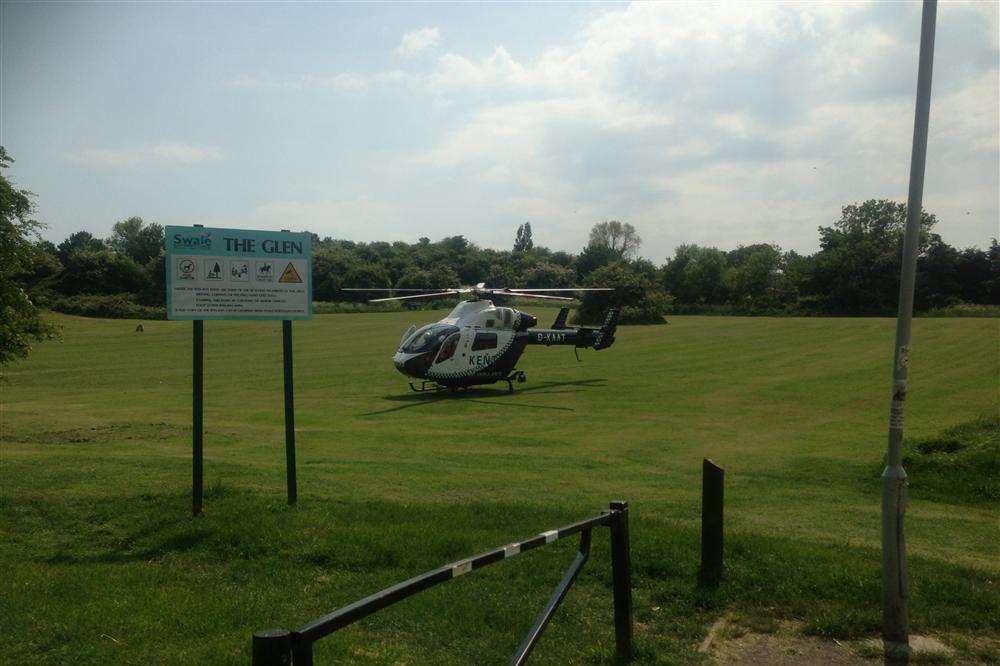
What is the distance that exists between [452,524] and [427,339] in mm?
19931

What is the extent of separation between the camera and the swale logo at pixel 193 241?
938 cm

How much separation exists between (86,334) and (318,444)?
47018mm

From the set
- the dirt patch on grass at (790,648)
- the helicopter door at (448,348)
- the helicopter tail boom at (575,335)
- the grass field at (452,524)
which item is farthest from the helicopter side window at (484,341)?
the dirt patch on grass at (790,648)

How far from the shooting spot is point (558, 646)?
5363 millimetres

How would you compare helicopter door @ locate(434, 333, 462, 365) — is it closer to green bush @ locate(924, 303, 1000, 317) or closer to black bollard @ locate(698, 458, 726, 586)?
black bollard @ locate(698, 458, 726, 586)

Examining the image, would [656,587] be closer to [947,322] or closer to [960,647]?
[960,647]

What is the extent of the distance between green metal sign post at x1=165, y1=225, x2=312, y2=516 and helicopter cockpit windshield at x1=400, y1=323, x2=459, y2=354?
17.6m

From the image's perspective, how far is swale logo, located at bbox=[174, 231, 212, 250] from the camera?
30.8ft

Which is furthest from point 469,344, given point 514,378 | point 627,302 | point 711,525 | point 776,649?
point 627,302

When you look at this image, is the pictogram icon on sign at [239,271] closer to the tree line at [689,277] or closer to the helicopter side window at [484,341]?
the helicopter side window at [484,341]

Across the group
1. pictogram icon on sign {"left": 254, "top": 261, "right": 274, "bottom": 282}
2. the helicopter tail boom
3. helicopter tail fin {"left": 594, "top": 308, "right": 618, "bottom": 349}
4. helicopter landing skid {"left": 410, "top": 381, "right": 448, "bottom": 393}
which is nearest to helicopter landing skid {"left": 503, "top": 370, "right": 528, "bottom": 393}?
the helicopter tail boom

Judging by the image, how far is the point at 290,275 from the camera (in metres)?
10.2

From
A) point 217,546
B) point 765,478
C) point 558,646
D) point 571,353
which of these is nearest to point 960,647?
point 558,646

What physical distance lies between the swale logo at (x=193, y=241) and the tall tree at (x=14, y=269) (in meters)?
3.71
